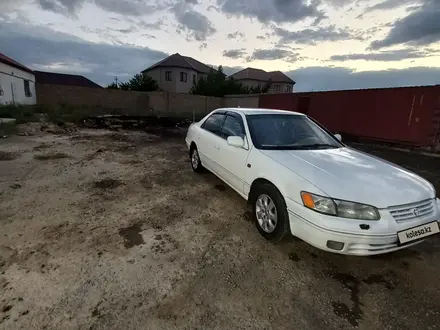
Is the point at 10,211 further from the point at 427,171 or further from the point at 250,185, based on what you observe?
the point at 427,171

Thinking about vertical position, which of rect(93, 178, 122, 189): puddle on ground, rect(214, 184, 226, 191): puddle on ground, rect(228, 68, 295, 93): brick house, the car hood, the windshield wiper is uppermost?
rect(228, 68, 295, 93): brick house

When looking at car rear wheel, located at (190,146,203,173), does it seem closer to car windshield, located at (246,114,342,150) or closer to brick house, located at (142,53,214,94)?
car windshield, located at (246,114,342,150)

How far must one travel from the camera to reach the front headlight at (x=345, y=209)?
2104mm

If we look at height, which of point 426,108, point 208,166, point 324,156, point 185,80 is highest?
point 185,80

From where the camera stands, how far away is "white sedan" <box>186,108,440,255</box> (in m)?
2.11

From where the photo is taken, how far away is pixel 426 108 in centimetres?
884

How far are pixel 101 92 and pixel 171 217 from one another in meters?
20.2

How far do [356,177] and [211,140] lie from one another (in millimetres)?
2405

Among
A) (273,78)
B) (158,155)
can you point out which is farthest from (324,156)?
(273,78)

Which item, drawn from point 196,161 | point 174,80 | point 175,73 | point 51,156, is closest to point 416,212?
point 196,161

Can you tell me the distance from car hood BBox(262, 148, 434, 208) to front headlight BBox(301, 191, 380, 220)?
43 millimetres

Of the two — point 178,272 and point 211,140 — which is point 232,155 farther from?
point 178,272

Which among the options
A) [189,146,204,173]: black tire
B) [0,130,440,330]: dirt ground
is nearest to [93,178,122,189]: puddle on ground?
[0,130,440,330]: dirt ground

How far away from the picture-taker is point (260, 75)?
144 ft
